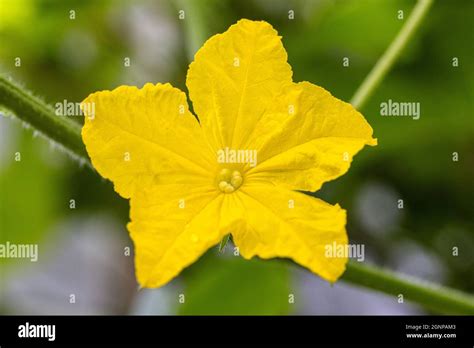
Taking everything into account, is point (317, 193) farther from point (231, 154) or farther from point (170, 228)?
point (170, 228)

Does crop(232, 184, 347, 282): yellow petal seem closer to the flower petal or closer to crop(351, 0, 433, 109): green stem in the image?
the flower petal

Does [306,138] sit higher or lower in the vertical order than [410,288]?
higher

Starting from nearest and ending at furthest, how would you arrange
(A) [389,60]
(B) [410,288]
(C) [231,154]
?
(C) [231,154], (B) [410,288], (A) [389,60]

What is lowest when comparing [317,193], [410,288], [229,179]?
[410,288]

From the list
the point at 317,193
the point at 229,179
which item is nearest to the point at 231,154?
the point at 229,179

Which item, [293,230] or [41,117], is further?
[41,117]

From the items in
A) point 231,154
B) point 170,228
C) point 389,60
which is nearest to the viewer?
point 170,228
